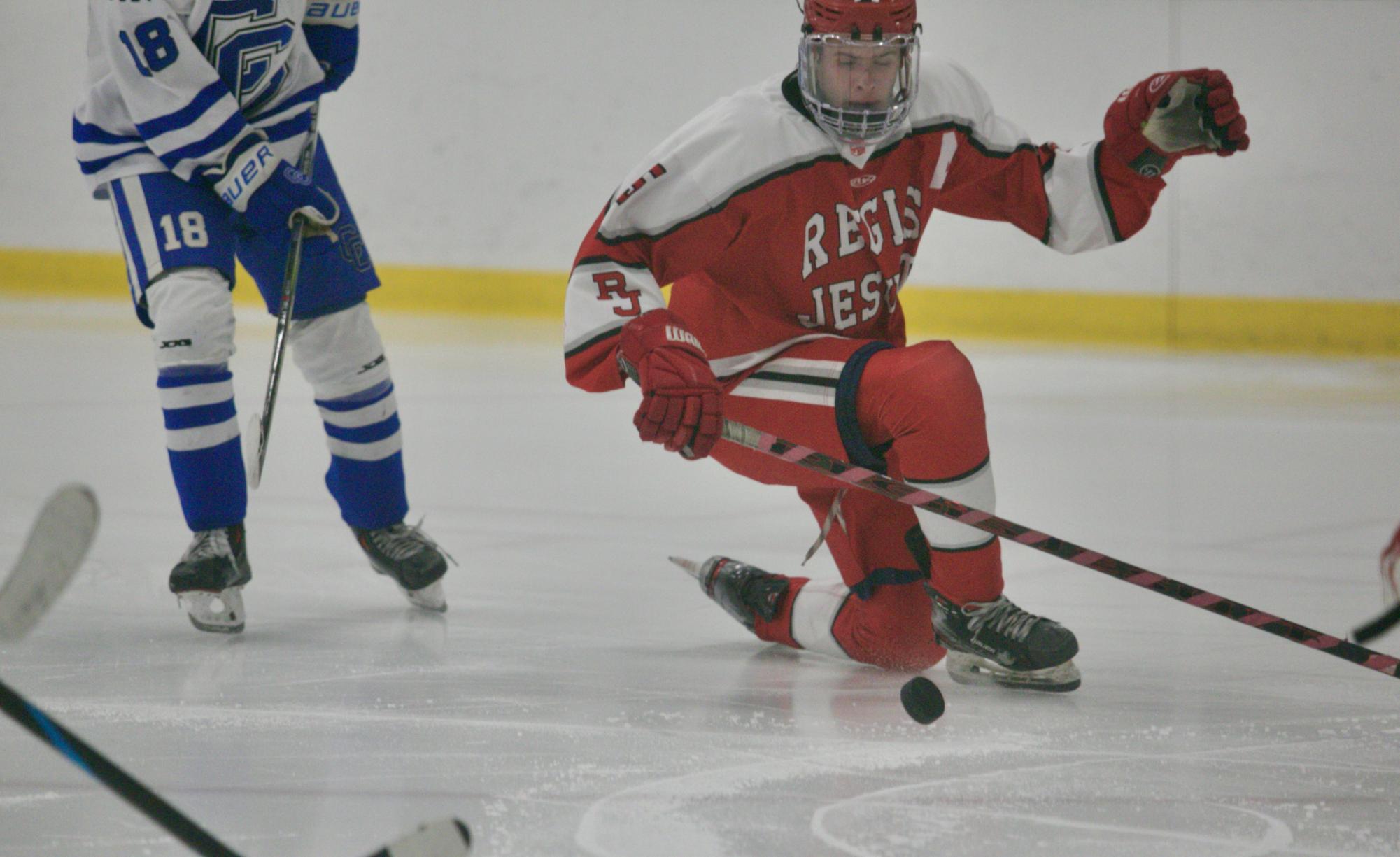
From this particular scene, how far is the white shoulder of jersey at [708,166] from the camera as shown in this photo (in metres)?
Answer: 1.95

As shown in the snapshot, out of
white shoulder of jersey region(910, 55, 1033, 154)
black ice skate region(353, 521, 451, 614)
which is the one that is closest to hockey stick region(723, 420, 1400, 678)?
white shoulder of jersey region(910, 55, 1033, 154)

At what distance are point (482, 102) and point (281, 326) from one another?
4217 millimetres

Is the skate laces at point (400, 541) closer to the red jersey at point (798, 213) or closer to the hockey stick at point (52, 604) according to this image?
the red jersey at point (798, 213)

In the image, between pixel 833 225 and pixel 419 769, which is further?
pixel 833 225

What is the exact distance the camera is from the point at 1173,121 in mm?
2094

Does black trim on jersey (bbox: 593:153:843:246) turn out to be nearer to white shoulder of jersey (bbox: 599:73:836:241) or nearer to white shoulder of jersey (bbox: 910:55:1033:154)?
white shoulder of jersey (bbox: 599:73:836:241)

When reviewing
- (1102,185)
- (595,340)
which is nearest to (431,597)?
(595,340)

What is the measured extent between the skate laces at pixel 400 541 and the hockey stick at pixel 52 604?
4.70 ft

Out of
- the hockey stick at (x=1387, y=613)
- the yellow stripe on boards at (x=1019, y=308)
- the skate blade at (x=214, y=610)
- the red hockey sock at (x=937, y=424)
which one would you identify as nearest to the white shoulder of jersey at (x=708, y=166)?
the red hockey sock at (x=937, y=424)

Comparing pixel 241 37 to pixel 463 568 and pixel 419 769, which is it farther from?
pixel 419 769

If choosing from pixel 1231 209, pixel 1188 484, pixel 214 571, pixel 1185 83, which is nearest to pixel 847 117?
pixel 1185 83

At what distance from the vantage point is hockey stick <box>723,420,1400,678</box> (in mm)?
1738

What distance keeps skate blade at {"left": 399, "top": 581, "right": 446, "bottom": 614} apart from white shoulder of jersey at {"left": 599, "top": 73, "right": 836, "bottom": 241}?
2.29 ft

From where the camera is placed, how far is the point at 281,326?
2342 mm
